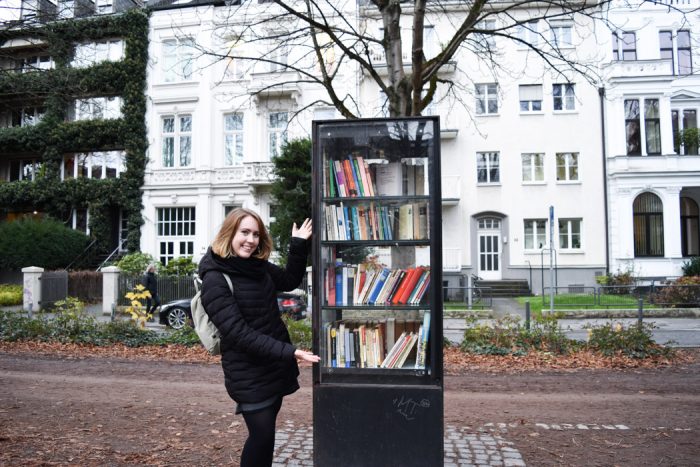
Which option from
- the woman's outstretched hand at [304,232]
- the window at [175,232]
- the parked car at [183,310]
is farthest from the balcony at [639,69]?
the woman's outstretched hand at [304,232]

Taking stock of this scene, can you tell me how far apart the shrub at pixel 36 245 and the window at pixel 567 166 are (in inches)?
966

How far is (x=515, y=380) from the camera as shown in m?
7.70

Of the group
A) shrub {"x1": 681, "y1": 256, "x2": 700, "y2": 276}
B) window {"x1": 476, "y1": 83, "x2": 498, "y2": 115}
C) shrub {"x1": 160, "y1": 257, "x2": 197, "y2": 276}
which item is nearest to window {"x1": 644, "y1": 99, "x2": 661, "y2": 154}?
shrub {"x1": 681, "y1": 256, "x2": 700, "y2": 276}

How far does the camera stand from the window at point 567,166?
2464 cm

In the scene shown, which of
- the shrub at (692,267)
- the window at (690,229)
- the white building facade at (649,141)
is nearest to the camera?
the shrub at (692,267)

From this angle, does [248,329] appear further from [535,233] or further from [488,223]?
[535,233]

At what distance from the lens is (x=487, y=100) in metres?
25.2

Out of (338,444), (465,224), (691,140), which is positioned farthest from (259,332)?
(691,140)

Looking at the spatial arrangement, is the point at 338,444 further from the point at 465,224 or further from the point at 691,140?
the point at 691,140

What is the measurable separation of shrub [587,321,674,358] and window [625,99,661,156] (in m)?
17.6

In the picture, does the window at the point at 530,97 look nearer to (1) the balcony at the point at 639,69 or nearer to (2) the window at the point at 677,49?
(1) the balcony at the point at 639,69

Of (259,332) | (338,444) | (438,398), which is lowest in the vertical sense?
(338,444)

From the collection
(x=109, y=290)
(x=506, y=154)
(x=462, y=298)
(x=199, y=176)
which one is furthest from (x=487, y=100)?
(x=109, y=290)

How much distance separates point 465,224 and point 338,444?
71.9 ft
